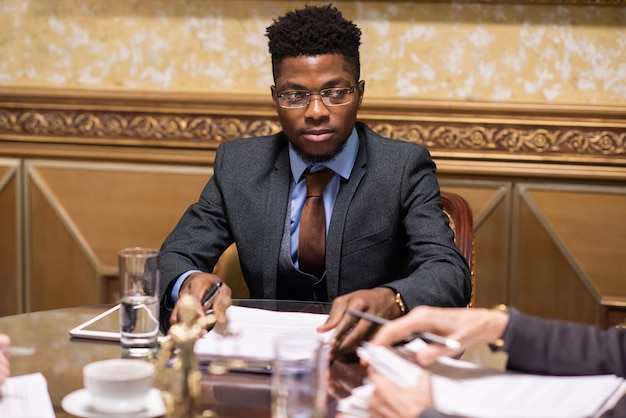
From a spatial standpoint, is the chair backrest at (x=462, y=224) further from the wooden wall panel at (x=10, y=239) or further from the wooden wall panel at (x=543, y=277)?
the wooden wall panel at (x=10, y=239)

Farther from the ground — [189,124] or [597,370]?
[189,124]

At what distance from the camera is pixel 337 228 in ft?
8.24

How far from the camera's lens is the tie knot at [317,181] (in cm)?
259

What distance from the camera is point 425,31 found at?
137 inches

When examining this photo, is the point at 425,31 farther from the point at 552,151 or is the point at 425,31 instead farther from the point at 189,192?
the point at 189,192

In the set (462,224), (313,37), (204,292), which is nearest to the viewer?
(204,292)

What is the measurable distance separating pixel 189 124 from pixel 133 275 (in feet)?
6.45

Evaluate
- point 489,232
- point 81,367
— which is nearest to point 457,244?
point 489,232

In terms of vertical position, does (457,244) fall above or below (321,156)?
below

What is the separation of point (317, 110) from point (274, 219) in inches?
12.9

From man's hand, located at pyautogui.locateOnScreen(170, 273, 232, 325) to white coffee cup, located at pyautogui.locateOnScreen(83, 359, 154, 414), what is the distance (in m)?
0.44

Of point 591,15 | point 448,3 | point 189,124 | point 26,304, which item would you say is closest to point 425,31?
point 448,3

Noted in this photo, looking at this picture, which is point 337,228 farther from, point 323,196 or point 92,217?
point 92,217

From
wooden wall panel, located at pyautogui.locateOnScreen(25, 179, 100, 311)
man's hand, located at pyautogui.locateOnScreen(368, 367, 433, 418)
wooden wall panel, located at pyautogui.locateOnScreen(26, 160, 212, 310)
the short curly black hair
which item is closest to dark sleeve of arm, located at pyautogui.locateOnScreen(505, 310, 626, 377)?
man's hand, located at pyautogui.locateOnScreen(368, 367, 433, 418)
